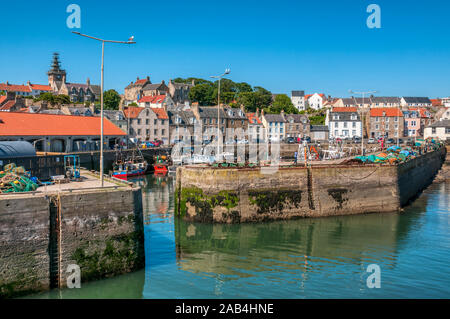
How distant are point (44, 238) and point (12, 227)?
1.13 meters

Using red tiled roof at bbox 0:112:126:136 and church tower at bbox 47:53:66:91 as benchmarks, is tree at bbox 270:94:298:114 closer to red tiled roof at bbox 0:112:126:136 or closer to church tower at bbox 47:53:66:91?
red tiled roof at bbox 0:112:126:136

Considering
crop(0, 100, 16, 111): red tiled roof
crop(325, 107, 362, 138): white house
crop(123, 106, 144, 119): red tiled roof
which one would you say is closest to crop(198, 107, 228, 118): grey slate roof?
crop(123, 106, 144, 119): red tiled roof

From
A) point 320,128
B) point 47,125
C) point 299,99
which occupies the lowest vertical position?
point 47,125

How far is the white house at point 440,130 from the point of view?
82.4 m

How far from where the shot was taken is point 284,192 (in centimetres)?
2628

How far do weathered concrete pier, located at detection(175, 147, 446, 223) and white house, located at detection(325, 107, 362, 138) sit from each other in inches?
2215

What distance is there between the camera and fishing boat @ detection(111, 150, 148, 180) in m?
46.3

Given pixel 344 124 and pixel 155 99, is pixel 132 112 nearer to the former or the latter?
pixel 155 99

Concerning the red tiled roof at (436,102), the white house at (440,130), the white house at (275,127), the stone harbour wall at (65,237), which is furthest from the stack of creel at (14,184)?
the red tiled roof at (436,102)

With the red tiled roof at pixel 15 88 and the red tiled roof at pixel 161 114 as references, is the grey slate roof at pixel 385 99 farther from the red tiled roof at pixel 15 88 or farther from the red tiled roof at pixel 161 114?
the red tiled roof at pixel 15 88

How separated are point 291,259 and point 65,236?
1089 centimetres

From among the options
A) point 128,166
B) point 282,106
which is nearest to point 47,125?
point 128,166
